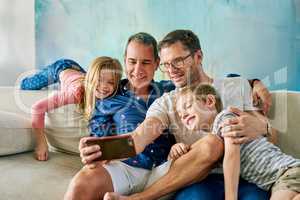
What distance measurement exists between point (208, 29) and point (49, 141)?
3.02ft

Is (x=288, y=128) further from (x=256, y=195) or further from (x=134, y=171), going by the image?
(x=134, y=171)

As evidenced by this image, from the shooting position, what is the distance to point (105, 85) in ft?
5.25

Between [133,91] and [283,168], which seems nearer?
[283,168]

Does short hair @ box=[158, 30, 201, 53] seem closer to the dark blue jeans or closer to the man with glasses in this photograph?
the man with glasses

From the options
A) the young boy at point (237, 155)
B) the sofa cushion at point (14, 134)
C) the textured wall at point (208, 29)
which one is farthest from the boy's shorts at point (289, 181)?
the sofa cushion at point (14, 134)

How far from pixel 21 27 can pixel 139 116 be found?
137cm

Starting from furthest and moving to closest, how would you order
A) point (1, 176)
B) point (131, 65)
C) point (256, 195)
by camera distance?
1. point (131, 65)
2. point (1, 176)
3. point (256, 195)

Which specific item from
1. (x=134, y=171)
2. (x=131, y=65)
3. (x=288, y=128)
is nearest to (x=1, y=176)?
(x=134, y=171)

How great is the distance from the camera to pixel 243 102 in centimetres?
151

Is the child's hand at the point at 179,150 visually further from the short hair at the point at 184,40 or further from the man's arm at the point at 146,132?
the short hair at the point at 184,40

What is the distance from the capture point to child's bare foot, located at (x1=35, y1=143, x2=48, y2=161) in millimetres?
1691

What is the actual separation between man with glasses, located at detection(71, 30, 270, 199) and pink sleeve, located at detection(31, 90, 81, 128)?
1.40 ft

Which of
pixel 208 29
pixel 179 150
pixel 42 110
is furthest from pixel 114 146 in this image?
pixel 208 29

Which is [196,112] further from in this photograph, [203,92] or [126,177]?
[126,177]
